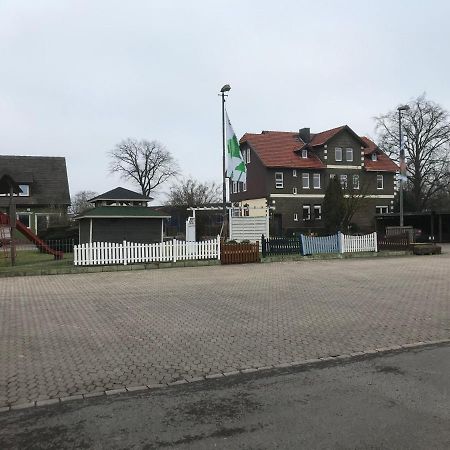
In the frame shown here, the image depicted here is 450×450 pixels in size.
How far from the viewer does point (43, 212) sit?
47500mm

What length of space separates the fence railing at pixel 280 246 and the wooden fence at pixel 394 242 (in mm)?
5484

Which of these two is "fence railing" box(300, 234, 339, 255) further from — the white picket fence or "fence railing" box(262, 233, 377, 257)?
the white picket fence

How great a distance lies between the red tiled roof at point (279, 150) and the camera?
5166 cm

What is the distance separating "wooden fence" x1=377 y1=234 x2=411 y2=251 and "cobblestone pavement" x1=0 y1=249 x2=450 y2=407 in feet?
33.3

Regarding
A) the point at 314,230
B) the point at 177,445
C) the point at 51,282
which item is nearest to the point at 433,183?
the point at 314,230

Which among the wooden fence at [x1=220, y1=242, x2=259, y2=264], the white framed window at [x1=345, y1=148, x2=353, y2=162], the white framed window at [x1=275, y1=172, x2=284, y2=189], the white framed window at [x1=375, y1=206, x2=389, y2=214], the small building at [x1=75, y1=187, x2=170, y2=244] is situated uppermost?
the white framed window at [x1=345, y1=148, x2=353, y2=162]

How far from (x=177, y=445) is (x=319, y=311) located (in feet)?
20.7

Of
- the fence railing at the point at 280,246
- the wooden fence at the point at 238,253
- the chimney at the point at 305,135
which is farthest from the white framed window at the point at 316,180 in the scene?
the wooden fence at the point at 238,253

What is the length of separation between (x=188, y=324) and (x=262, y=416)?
14.2 ft

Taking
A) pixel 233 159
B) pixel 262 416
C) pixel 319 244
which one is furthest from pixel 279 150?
pixel 262 416

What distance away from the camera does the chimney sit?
5647 cm

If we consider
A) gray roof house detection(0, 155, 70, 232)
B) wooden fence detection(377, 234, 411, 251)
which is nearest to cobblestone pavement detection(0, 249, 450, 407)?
wooden fence detection(377, 234, 411, 251)

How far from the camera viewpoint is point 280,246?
23.1m

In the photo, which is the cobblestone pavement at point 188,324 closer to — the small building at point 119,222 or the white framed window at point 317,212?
the small building at point 119,222
